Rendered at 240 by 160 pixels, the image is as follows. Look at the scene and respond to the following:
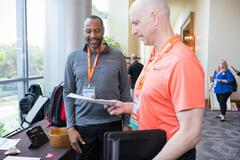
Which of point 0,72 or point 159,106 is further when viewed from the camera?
point 0,72

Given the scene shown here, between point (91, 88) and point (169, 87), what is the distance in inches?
41.0

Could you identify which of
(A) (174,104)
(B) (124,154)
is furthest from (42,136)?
(A) (174,104)

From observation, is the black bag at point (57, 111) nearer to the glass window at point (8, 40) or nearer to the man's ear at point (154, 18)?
the man's ear at point (154, 18)

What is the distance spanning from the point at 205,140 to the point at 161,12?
4.37 m

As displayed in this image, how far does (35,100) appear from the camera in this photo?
440 centimetres

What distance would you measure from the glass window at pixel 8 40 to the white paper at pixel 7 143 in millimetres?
2366

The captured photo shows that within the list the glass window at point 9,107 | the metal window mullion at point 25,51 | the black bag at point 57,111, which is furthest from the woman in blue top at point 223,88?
the black bag at point 57,111

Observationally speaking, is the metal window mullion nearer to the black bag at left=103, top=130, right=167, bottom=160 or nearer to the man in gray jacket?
the man in gray jacket

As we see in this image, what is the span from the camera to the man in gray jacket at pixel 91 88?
2.11m

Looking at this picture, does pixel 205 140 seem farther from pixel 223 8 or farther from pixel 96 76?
pixel 223 8

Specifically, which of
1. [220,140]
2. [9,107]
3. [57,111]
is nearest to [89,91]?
[57,111]

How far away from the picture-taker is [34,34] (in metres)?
5.84

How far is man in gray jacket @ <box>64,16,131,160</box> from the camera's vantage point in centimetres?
211

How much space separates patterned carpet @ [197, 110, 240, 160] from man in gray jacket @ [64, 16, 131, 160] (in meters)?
2.41
